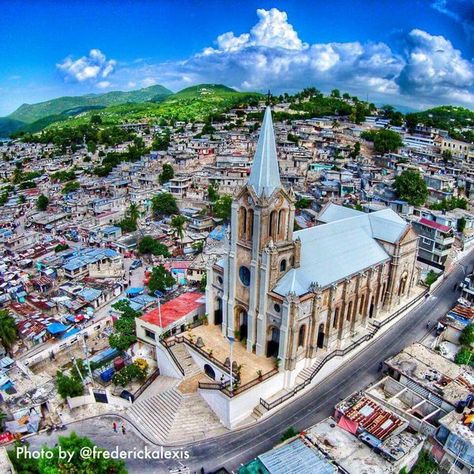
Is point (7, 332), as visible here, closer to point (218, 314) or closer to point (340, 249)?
point (218, 314)

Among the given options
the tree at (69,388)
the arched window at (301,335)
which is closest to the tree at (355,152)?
the arched window at (301,335)

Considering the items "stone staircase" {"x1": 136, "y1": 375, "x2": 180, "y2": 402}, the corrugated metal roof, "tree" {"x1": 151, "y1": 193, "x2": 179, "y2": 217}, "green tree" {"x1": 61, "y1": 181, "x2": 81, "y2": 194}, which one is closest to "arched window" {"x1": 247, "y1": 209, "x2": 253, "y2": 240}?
"stone staircase" {"x1": 136, "y1": 375, "x2": 180, "y2": 402}

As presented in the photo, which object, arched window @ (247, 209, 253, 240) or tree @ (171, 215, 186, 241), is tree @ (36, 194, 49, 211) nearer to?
tree @ (171, 215, 186, 241)

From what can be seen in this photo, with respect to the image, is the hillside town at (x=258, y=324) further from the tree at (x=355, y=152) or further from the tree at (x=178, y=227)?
the tree at (x=355, y=152)

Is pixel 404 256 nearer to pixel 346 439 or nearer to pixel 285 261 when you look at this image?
pixel 285 261

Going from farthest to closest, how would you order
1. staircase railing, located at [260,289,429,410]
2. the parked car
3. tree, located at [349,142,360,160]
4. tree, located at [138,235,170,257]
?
tree, located at [349,142,360,160] → tree, located at [138,235,170,257] → the parked car → staircase railing, located at [260,289,429,410]

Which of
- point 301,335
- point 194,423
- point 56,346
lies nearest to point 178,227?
point 56,346

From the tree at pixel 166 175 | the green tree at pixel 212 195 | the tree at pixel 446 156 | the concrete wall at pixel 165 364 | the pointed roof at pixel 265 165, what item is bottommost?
the concrete wall at pixel 165 364
